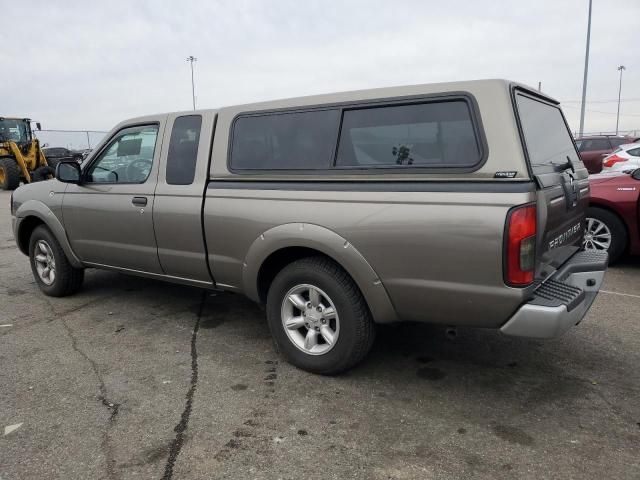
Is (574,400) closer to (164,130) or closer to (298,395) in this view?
(298,395)

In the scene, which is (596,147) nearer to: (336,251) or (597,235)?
(597,235)

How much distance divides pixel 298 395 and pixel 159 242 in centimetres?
182

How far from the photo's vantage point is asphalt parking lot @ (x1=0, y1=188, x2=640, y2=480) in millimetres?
2527

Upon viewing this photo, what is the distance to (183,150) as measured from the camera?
407 cm

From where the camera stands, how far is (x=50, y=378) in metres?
3.50

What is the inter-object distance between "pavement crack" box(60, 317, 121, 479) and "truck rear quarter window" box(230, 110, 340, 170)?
5.79ft

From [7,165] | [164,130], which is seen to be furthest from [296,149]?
[7,165]

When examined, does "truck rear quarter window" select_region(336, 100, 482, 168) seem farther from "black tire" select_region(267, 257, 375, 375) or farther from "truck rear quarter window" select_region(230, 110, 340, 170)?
"black tire" select_region(267, 257, 375, 375)

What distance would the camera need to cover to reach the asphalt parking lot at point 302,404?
2527mm

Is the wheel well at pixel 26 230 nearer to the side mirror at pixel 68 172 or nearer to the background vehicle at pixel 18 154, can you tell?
the side mirror at pixel 68 172

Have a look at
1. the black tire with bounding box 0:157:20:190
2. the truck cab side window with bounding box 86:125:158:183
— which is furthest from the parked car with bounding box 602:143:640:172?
the black tire with bounding box 0:157:20:190

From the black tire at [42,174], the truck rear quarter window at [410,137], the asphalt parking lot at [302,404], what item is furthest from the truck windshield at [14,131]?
the truck rear quarter window at [410,137]

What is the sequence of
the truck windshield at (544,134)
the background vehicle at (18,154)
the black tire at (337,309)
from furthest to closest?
the background vehicle at (18,154) → the black tire at (337,309) → the truck windshield at (544,134)

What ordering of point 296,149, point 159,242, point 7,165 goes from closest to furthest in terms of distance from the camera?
point 296,149, point 159,242, point 7,165
